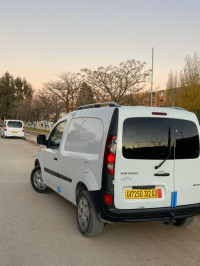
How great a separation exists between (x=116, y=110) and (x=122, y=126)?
0.70 ft

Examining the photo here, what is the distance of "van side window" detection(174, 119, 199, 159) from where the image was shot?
12.3ft

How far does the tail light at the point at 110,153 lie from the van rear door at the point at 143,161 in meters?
0.05

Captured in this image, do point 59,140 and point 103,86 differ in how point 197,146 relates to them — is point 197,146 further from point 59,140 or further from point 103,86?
point 103,86

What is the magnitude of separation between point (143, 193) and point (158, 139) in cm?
68

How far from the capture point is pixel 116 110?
3.56 meters

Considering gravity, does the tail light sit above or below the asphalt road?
above

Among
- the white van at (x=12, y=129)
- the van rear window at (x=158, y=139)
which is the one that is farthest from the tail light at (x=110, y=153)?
the white van at (x=12, y=129)

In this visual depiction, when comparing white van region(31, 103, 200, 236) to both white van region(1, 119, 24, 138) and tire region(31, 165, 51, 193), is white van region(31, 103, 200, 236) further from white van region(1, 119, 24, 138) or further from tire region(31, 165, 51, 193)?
white van region(1, 119, 24, 138)

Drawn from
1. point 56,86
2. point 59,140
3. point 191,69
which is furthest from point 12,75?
point 59,140

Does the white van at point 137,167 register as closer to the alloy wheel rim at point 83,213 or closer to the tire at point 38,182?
the alloy wheel rim at point 83,213

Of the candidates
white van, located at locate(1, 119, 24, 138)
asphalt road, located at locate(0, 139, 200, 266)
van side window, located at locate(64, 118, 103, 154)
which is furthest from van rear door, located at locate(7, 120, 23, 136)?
van side window, located at locate(64, 118, 103, 154)

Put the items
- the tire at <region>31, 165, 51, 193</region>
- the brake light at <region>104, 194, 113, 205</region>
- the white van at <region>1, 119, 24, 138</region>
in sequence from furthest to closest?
the white van at <region>1, 119, 24, 138</region> < the tire at <region>31, 165, 51, 193</region> < the brake light at <region>104, 194, 113, 205</region>

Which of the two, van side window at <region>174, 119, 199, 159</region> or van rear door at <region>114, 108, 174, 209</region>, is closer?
van rear door at <region>114, 108, 174, 209</region>

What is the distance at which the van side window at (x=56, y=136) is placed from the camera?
5.13 metres
